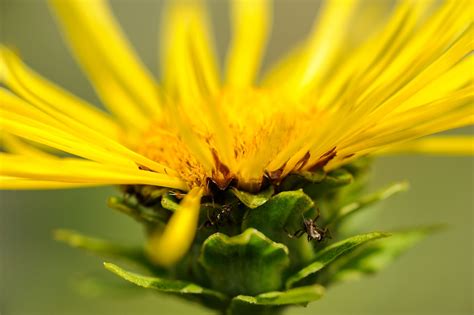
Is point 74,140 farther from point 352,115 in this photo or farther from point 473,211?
point 473,211

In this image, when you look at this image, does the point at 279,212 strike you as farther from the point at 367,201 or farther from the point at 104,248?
the point at 104,248

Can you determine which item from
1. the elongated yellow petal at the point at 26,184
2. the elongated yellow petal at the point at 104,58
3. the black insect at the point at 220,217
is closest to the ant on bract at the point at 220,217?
the black insect at the point at 220,217

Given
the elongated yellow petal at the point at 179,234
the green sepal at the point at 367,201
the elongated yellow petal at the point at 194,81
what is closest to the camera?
the elongated yellow petal at the point at 179,234

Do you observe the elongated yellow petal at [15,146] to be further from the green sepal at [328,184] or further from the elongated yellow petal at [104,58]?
the green sepal at [328,184]

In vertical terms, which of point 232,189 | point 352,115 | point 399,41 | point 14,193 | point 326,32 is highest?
point 326,32

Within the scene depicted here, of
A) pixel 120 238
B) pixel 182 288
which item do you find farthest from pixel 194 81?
pixel 120 238

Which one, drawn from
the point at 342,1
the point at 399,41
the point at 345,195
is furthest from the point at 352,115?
the point at 342,1
